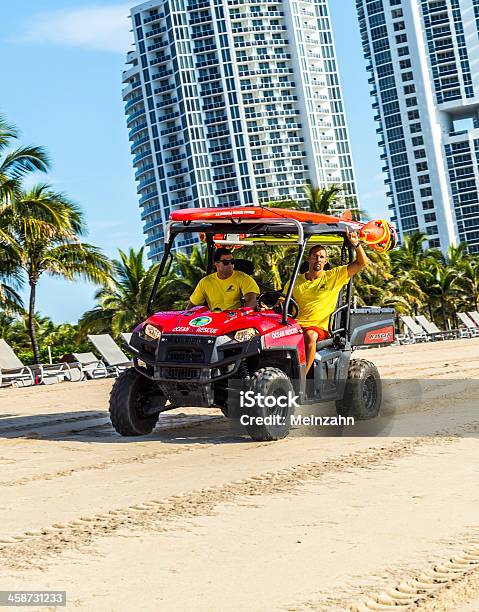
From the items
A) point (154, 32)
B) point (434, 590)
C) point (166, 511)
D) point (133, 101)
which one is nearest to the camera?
point (434, 590)

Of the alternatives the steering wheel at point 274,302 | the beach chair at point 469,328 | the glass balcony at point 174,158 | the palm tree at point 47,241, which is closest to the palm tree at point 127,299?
the palm tree at point 47,241

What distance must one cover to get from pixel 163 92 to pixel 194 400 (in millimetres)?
163301

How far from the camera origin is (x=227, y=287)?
990 centimetres

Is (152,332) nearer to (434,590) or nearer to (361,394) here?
(361,394)

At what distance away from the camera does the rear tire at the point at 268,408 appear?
8.79 meters

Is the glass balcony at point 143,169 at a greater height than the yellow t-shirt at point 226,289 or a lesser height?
greater

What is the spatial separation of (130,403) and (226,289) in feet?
4.70

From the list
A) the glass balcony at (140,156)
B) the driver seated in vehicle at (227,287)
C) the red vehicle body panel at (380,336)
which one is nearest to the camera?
the driver seated in vehicle at (227,287)

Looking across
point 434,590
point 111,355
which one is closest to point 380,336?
point 434,590

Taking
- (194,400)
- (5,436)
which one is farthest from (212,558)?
(5,436)

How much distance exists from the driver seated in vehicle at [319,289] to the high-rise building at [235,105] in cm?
14726

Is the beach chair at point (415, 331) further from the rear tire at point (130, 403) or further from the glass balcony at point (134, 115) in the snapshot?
the glass balcony at point (134, 115)

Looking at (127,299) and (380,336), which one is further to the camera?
(127,299)

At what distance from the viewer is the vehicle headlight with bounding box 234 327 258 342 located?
29.3 ft
